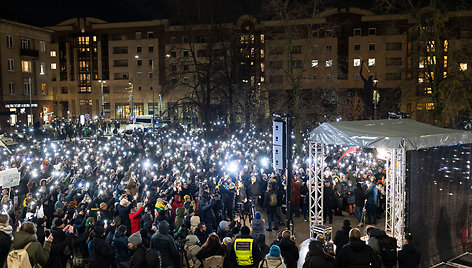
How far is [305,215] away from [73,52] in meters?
66.5

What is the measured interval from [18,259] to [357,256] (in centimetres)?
541

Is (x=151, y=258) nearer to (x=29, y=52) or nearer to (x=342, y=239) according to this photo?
(x=342, y=239)

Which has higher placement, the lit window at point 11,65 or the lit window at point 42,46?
the lit window at point 42,46

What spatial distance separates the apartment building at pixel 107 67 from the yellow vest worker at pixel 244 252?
186 ft

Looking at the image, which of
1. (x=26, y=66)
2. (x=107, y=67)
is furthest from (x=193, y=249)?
(x=107, y=67)

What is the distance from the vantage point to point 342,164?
1858 centimetres

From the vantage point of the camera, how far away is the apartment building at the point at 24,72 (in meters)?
43.9

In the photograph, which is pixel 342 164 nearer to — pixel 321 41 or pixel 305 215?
pixel 305 215

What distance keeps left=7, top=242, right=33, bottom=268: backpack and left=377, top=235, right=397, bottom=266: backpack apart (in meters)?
6.07

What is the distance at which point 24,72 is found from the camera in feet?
154

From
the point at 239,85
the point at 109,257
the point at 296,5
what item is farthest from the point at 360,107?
the point at 109,257

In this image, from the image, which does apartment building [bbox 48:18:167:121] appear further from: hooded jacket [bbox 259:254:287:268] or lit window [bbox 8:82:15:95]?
hooded jacket [bbox 259:254:287:268]

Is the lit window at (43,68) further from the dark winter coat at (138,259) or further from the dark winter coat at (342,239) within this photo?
the dark winter coat at (342,239)

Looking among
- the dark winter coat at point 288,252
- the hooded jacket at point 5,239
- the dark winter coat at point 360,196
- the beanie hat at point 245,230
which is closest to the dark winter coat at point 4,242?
the hooded jacket at point 5,239
